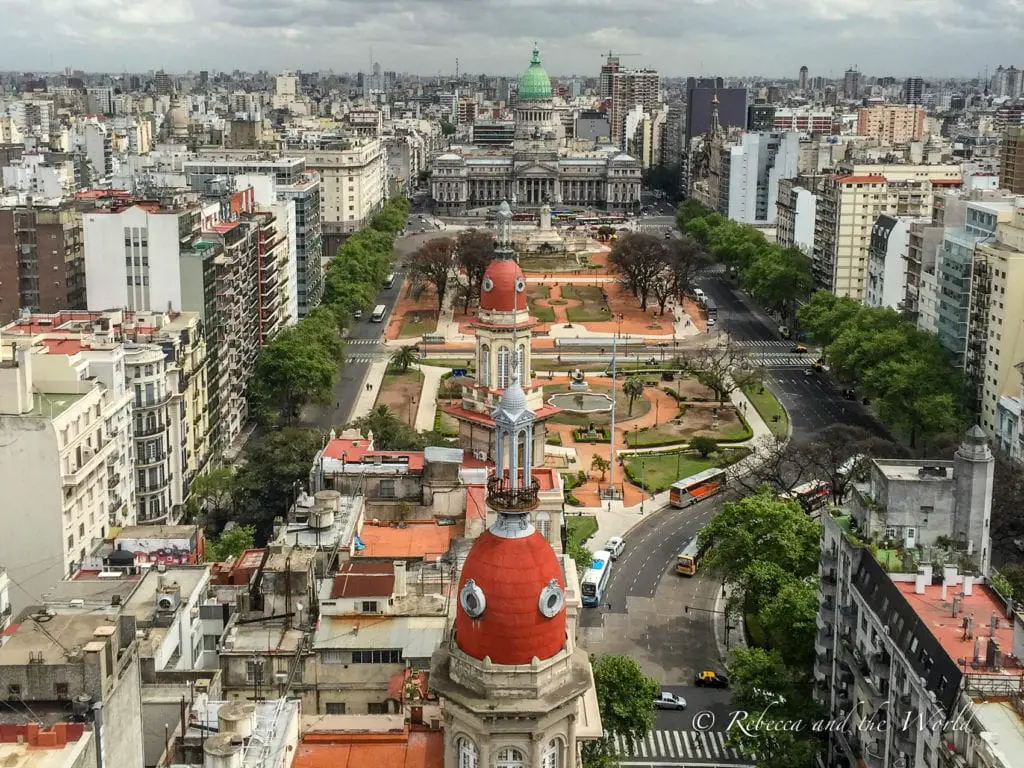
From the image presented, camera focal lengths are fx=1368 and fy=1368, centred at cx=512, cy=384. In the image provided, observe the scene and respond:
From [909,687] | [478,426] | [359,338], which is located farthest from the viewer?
[359,338]

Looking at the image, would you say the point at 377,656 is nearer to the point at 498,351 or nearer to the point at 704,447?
the point at 498,351

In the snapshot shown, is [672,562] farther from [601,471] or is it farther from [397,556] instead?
[397,556]

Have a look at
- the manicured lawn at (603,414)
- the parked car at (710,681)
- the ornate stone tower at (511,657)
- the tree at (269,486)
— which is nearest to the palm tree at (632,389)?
the manicured lawn at (603,414)

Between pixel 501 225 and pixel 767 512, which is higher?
pixel 501 225

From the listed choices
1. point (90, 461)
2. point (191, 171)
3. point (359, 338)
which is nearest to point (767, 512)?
point (90, 461)

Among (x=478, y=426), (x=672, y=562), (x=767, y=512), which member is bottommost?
(x=672, y=562)

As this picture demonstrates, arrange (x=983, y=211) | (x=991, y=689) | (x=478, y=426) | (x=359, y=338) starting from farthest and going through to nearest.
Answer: (x=359, y=338) → (x=983, y=211) → (x=478, y=426) → (x=991, y=689)
